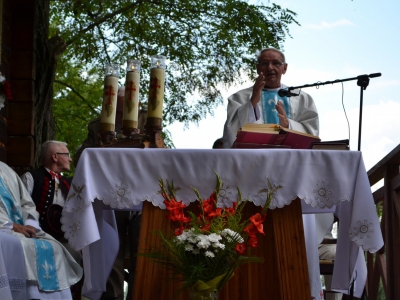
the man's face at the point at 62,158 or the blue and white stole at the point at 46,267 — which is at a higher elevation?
the man's face at the point at 62,158

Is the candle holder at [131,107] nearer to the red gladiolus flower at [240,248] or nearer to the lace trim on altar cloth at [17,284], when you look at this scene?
the red gladiolus flower at [240,248]

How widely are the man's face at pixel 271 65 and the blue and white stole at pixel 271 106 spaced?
95mm

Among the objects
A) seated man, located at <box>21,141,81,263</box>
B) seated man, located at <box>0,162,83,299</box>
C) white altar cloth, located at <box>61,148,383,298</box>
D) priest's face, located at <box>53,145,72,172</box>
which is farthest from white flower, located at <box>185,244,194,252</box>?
priest's face, located at <box>53,145,72,172</box>

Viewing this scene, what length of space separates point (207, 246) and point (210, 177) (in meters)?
0.56

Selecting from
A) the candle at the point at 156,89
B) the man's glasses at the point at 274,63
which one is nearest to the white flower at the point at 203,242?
the candle at the point at 156,89

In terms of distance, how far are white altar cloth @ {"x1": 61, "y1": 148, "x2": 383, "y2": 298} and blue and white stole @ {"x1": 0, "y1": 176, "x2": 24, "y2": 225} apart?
4.70 feet

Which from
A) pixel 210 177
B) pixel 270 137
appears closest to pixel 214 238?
pixel 210 177

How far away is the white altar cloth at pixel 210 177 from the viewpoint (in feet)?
12.2

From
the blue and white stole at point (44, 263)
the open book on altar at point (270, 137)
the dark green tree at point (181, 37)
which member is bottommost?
the blue and white stole at point (44, 263)

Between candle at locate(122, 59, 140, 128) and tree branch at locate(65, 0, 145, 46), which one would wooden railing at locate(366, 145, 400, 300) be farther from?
tree branch at locate(65, 0, 145, 46)

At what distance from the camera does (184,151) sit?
12.4 feet

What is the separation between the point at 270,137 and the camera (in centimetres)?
395

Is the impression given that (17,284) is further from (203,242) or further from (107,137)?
(203,242)

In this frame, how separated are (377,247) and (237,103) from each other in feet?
6.50
